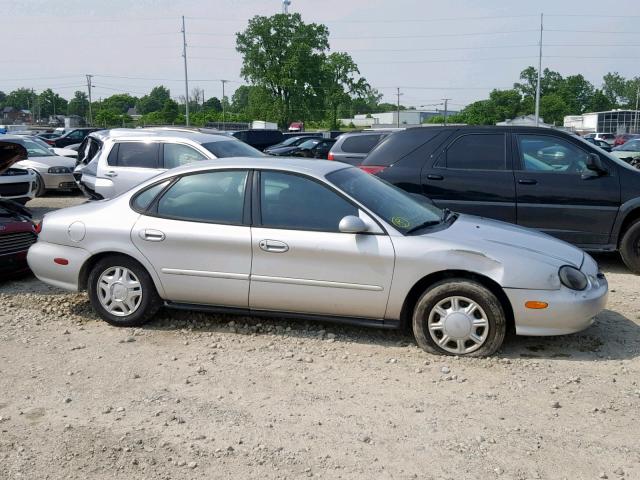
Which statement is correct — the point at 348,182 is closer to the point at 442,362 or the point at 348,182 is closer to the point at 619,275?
the point at 442,362

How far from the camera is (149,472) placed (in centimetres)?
346

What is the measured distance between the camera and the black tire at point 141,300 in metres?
5.60

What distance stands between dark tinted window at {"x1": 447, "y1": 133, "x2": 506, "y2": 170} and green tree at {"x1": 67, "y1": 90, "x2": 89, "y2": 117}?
12724 cm

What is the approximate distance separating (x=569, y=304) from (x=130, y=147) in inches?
283

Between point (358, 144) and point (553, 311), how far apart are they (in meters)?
9.82

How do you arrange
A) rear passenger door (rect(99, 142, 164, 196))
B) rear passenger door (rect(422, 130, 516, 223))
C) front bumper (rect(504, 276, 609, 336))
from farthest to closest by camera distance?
rear passenger door (rect(99, 142, 164, 196))
rear passenger door (rect(422, 130, 516, 223))
front bumper (rect(504, 276, 609, 336))

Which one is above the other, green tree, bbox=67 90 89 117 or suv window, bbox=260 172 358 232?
green tree, bbox=67 90 89 117

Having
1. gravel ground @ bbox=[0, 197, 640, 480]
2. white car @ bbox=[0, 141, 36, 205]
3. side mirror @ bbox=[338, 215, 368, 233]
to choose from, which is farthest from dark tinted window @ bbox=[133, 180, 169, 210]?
white car @ bbox=[0, 141, 36, 205]

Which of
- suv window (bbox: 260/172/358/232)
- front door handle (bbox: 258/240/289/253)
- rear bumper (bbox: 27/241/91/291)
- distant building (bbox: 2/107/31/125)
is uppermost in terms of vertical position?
distant building (bbox: 2/107/31/125)

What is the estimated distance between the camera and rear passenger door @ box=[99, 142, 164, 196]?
31.9 feet

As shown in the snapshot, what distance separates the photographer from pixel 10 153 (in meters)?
8.60

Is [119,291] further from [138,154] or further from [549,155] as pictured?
[549,155]

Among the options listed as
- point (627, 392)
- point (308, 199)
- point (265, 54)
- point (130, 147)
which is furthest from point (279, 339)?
point (265, 54)

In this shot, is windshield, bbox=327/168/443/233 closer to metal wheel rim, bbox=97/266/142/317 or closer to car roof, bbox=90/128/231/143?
metal wheel rim, bbox=97/266/142/317
